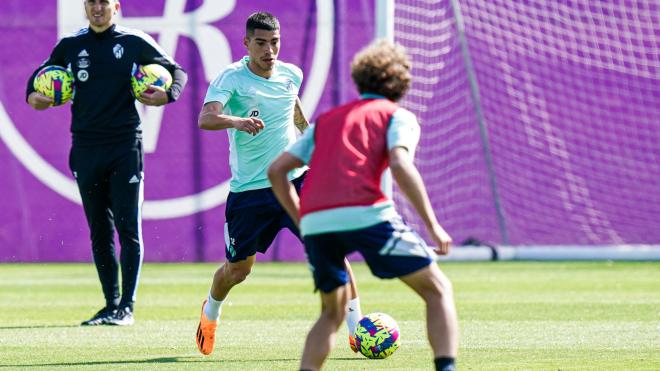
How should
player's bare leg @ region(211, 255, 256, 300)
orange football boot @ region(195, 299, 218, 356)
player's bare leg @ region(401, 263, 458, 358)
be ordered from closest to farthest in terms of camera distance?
player's bare leg @ region(401, 263, 458, 358) → orange football boot @ region(195, 299, 218, 356) → player's bare leg @ region(211, 255, 256, 300)

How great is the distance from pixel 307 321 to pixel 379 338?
2.57 m

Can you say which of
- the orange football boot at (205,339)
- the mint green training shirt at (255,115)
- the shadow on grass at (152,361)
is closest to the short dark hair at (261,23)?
the mint green training shirt at (255,115)

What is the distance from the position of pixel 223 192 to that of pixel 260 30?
957cm

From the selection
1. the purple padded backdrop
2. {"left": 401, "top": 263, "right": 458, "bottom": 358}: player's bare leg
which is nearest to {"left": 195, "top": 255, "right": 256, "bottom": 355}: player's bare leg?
{"left": 401, "top": 263, "right": 458, "bottom": 358}: player's bare leg

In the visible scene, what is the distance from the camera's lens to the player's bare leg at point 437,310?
18.9ft

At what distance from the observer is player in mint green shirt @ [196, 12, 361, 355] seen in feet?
27.8

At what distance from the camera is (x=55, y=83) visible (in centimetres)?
996

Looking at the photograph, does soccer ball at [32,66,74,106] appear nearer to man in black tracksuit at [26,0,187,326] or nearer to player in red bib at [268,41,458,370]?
man in black tracksuit at [26,0,187,326]

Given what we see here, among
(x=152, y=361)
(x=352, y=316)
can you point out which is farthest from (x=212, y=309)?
(x=352, y=316)

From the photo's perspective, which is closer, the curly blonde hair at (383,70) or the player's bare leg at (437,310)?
the player's bare leg at (437,310)

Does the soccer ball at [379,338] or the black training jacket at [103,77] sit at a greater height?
the black training jacket at [103,77]

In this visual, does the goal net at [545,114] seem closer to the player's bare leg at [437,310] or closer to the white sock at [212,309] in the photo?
the white sock at [212,309]

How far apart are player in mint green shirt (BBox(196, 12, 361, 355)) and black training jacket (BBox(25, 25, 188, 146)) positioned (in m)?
1.64

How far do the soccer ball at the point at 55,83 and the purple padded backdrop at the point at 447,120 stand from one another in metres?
7.79
